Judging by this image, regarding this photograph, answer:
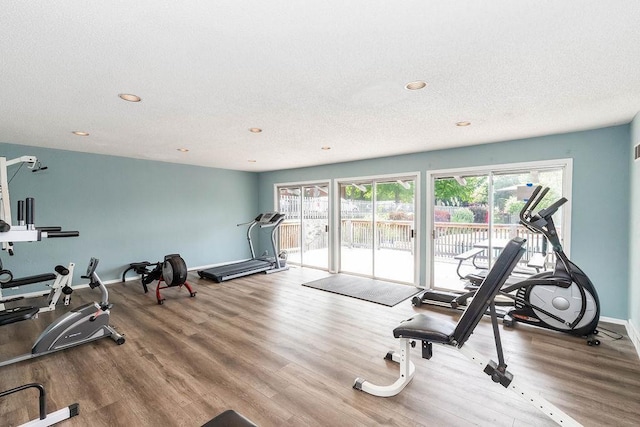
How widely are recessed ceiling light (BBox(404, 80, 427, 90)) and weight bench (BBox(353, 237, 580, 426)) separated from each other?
1306 millimetres

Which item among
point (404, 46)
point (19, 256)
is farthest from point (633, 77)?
point (19, 256)

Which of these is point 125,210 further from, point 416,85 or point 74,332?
point 416,85

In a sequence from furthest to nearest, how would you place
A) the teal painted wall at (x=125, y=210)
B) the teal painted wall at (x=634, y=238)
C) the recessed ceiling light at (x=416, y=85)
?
1. the teal painted wall at (x=125, y=210)
2. the teal painted wall at (x=634, y=238)
3. the recessed ceiling light at (x=416, y=85)

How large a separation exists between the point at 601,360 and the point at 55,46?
4.72m

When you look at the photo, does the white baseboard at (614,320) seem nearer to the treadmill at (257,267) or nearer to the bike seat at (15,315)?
the treadmill at (257,267)

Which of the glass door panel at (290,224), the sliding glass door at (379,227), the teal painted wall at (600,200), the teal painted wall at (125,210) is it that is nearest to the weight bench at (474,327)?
the teal painted wall at (600,200)

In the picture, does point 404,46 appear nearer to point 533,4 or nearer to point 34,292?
point 533,4

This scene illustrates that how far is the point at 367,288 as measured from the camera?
4871 millimetres

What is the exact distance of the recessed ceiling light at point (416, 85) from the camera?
2.20 metres

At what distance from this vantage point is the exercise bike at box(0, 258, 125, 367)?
2639mm

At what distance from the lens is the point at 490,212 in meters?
4.27

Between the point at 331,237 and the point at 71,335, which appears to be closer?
the point at 71,335

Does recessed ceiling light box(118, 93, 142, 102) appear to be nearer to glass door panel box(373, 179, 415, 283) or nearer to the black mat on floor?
the black mat on floor

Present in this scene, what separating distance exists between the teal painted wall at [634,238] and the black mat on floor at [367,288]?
237 centimetres
